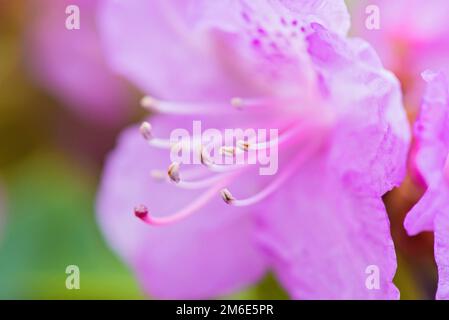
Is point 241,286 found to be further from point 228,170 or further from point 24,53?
point 24,53

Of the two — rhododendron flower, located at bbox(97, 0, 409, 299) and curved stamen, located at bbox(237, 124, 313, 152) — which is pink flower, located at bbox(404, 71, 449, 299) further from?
curved stamen, located at bbox(237, 124, 313, 152)

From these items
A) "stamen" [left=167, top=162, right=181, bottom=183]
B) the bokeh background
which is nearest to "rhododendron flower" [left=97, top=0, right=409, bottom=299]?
"stamen" [left=167, top=162, right=181, bottom=183]

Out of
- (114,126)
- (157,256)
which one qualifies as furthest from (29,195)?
(157,256)

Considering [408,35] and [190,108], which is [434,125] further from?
[190,108]

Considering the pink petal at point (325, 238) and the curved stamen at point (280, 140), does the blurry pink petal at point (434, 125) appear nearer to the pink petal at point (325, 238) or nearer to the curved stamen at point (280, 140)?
the pink petal at point (325, 238)

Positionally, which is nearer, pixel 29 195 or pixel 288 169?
pixel 288 169
